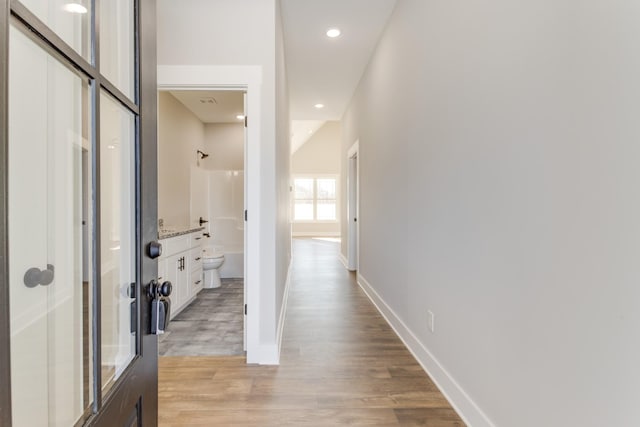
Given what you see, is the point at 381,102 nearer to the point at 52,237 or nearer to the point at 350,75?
the point at 350,75

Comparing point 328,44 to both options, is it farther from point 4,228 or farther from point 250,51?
point 4,228

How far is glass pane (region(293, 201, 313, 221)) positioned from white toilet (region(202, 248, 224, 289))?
6925 mm

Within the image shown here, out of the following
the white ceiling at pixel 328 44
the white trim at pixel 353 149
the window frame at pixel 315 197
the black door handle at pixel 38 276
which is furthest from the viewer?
the window frame at pixel 315 197

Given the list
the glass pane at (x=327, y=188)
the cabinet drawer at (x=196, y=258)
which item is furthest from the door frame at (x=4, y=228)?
the glass pane at (x=327, y=188)

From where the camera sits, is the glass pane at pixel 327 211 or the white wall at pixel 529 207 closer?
the white wall at pixel 529 207

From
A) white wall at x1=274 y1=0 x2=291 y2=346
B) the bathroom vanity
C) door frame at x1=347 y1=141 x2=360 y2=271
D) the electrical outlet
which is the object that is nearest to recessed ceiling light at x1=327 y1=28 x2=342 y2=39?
white wall at x1=274 y1=0 x2=291 y2=346

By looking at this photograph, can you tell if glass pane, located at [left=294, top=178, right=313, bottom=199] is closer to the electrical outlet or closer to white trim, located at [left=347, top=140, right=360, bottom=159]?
white trim, located at [left=347, top=140, right=360, bottom=159]

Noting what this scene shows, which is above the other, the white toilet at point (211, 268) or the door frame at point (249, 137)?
the door frame at point (249, 137)

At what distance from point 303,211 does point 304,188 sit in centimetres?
79

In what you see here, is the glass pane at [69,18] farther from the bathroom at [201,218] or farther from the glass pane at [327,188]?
the glass pane at [327,188]

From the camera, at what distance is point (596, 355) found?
99 centimetres

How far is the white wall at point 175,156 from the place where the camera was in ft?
12.5

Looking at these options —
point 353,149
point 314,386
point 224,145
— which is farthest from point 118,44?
point 224,145

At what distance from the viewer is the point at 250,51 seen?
2.31 m
